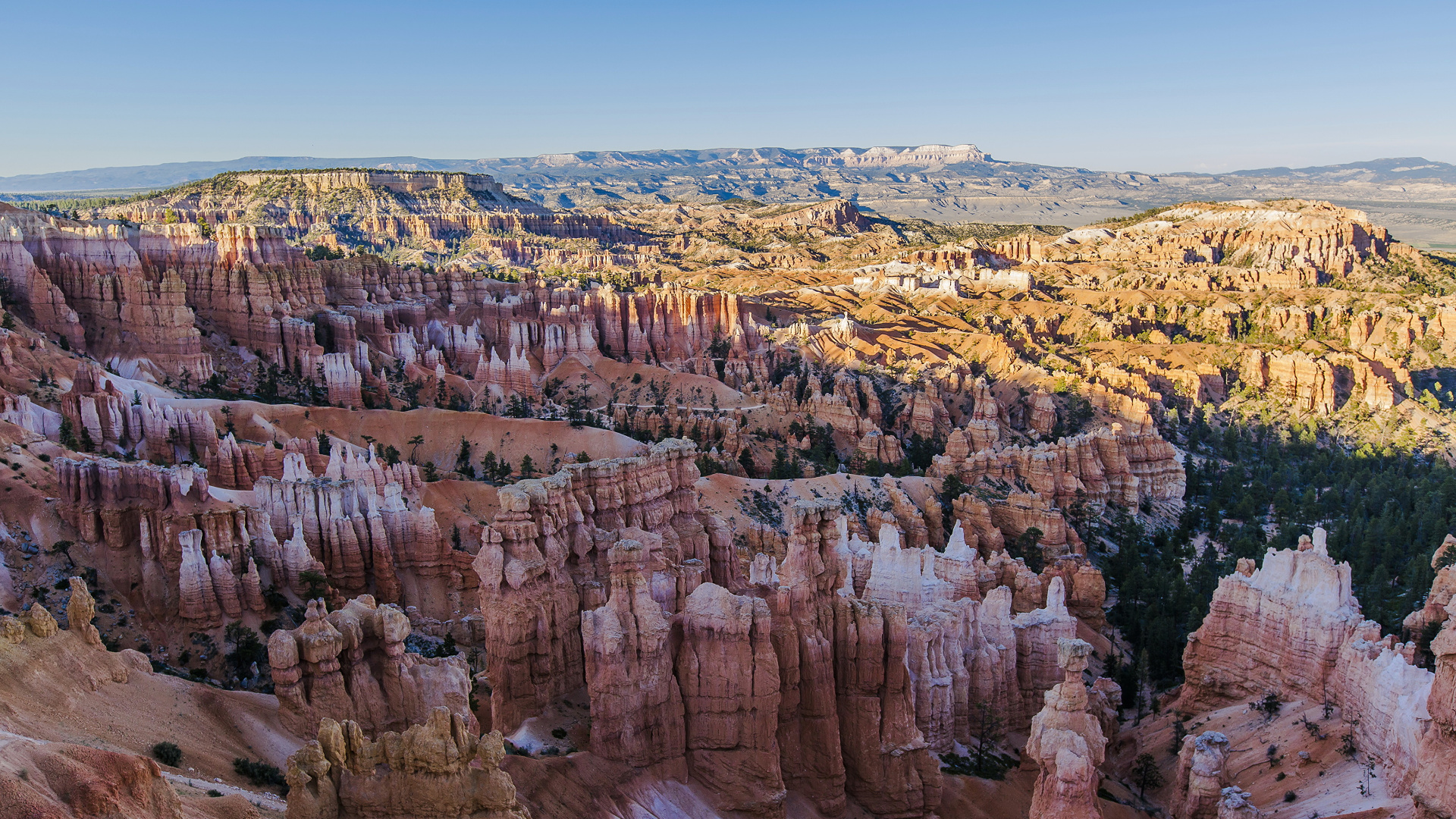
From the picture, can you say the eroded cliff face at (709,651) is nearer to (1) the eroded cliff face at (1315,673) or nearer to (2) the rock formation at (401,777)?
(1) the eroded cliff face at (1315,673)

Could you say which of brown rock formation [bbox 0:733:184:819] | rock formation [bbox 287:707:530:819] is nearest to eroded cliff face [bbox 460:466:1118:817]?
rock formation [bbox 287:707:530:819]

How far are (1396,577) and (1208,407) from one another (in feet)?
129

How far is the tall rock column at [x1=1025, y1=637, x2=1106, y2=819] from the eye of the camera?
21.5 metres

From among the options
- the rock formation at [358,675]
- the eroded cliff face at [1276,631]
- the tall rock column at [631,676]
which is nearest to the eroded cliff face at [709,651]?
the tall rock column at [631,676]

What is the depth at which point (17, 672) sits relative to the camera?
1838 cm

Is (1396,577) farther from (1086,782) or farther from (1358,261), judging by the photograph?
(1358,261)

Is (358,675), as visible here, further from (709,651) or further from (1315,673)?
(1315,673)

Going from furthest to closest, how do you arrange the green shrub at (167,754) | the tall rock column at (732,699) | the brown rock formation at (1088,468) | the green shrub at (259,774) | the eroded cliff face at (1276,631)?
1. the brown rock formation at (1088,468)
2. the eroded cliff face at (1276,631)
3. the tall rock column at (732,699)
4. the green shrub at (259,774)
5. the green shrub at (167,754)

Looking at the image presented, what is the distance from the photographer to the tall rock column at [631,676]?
76.9 feet

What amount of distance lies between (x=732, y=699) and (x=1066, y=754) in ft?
24.3

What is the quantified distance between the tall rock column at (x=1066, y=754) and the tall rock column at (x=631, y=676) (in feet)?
26.2

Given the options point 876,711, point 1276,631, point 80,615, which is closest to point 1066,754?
point 876,711

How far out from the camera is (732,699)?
2452cm

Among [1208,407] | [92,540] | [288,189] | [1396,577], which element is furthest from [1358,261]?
[288,189]
